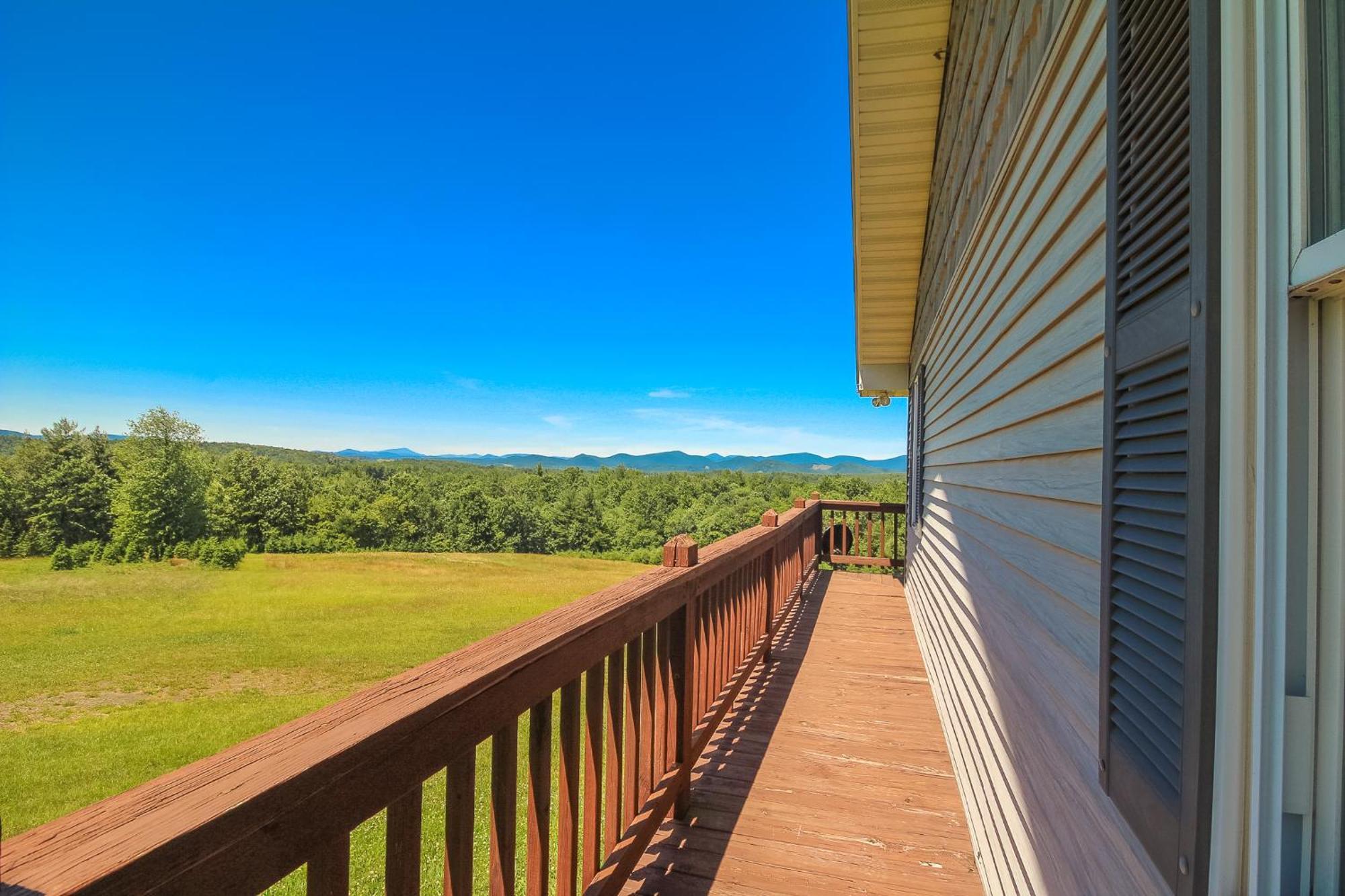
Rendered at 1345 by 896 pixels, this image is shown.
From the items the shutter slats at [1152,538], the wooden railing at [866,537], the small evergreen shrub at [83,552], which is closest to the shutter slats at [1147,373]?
the shutter slats at [1152,538]

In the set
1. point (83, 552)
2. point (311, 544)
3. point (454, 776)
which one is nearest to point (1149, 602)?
point (454, 776)

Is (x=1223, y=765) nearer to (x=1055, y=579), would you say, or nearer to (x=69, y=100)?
(x=1055, y=579)

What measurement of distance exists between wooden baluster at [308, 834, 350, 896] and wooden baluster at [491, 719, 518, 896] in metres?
0.41

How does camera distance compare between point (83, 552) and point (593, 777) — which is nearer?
point (593, 777)

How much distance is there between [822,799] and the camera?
242cm

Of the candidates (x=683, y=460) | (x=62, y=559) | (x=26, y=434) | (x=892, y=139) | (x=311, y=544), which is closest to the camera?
(x=892, y=139)

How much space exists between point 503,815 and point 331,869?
508mm

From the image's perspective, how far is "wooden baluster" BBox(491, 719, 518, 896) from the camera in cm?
119

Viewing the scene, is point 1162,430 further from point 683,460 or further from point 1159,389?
point 683,460

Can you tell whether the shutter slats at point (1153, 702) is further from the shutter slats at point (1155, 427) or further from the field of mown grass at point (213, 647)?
the field of mown grass at point (213, 647)

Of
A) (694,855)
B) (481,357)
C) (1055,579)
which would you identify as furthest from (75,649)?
(481,357)

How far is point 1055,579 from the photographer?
1438 millimetres

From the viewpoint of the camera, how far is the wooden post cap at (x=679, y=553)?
214 centimetres

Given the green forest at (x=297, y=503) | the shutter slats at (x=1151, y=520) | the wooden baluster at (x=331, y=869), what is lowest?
the green forest at (x=297, y=503)
